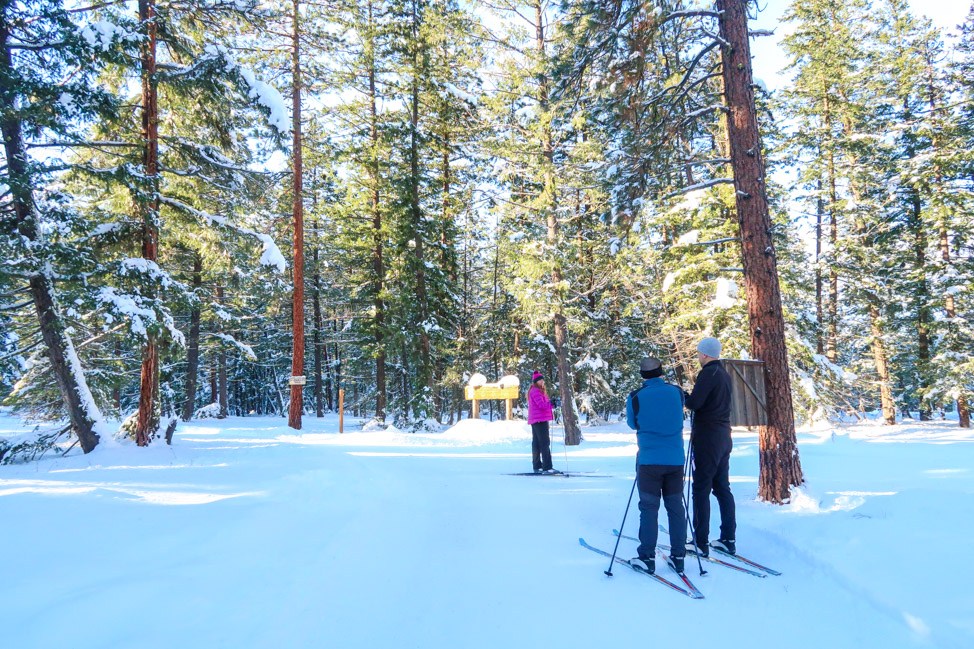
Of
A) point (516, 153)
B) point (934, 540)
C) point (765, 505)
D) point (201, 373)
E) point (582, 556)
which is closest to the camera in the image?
point (934, 540)

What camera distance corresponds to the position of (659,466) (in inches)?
183

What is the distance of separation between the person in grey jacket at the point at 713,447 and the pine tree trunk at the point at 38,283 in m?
10.7

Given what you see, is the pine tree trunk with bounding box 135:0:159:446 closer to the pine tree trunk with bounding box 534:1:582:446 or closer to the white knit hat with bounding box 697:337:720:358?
the pine tree trunk with bounding box 534:1:582:446

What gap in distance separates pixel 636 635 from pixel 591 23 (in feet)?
26.2

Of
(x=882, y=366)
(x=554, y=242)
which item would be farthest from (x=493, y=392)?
(x=882, y=366)

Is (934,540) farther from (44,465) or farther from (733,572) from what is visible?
(44,465)

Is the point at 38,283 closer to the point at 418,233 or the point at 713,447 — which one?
the point at 713,447

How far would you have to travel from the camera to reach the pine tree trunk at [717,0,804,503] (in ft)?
21.7

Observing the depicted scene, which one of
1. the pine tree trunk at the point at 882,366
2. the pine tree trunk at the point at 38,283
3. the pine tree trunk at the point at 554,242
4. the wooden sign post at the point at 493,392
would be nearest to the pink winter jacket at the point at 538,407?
the pine tree trunk at the point at 554,242

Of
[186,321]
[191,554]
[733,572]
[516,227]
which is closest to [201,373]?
[186,321]

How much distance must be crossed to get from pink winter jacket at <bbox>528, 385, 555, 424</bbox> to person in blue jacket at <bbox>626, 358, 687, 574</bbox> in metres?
4.77

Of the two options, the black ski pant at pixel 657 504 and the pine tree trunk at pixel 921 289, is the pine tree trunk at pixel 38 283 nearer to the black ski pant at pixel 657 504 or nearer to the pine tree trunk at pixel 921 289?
the black ski pant at pixel 657 504

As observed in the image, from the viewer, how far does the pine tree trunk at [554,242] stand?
48.8 feet

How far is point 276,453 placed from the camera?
10.7 metres
